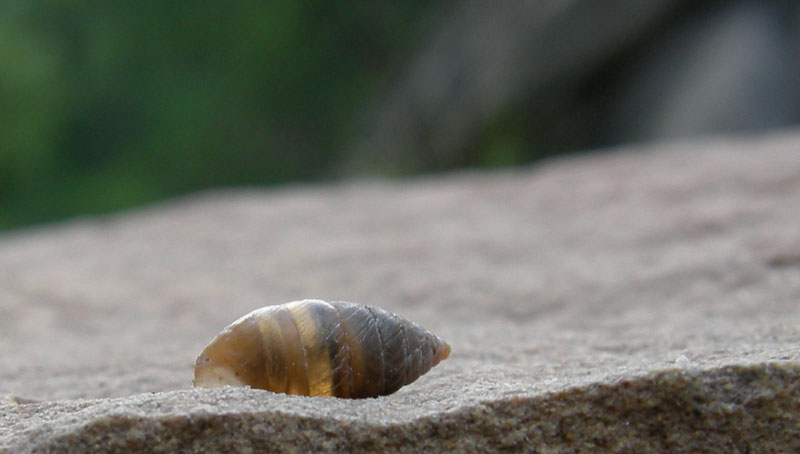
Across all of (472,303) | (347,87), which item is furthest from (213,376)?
(347,87)

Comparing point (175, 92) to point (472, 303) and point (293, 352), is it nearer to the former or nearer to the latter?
point (472, 303)

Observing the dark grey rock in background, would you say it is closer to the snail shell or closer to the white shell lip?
the snail shell

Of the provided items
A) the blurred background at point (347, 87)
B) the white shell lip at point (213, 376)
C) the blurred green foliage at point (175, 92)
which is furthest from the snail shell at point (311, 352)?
the blurred green foliage at point (175, 92)

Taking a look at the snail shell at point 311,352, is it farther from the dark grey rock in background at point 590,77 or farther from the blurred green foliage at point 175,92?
the blurred green foliage at point 175,92

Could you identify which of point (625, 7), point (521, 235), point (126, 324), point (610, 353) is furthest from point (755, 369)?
point (625, 7)

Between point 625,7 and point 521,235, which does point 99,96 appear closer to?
point 625,7

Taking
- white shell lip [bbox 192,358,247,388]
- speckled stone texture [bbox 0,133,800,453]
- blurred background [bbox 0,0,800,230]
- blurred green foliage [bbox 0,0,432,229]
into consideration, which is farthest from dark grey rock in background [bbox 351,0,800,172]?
white shell lip [bbox 192,358,247,388]

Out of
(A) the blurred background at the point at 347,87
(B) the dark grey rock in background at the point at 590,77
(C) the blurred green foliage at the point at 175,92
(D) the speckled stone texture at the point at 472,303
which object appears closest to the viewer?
(D) the speckled stone texture at the point at 472,303
